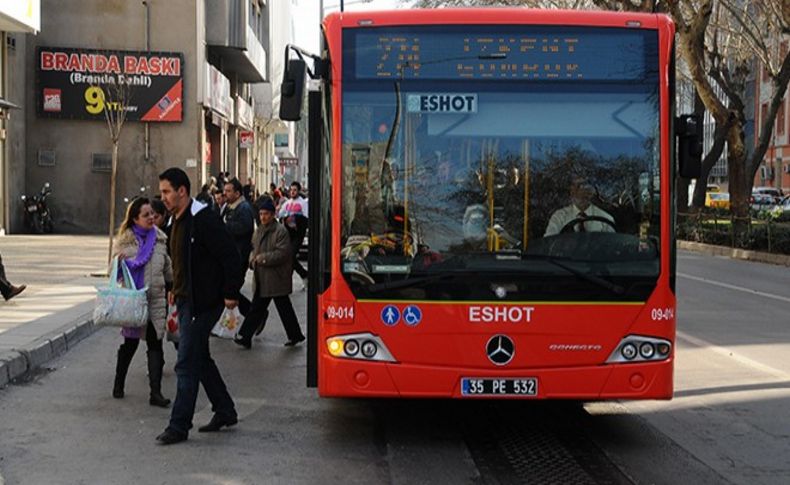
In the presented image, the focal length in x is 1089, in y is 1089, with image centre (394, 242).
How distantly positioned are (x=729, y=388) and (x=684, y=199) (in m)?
34.9

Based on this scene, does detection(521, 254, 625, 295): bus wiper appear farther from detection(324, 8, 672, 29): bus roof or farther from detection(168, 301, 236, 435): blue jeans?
detection(168, 301, 236, 435): blue jeans

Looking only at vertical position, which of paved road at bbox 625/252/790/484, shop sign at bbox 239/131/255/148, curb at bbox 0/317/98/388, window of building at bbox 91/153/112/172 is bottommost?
paved road at bbox 625/252/790/484

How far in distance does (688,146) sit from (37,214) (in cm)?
2837

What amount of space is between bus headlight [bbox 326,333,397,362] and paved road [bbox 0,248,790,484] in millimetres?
666

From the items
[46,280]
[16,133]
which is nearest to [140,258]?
[46,280]

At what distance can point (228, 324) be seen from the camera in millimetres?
11812

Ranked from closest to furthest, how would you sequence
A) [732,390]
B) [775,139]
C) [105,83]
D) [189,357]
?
[189,357], [732,390], [105,83], [775,139]

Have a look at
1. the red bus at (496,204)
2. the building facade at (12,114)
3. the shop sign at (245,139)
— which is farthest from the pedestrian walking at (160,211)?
the shop sign at (245,139)

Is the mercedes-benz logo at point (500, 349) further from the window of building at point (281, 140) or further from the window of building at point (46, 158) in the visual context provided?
the window of building at point (281, 140)

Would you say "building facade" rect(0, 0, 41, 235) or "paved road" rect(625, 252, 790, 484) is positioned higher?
"building facade" rect(0, 0, 41, 235)

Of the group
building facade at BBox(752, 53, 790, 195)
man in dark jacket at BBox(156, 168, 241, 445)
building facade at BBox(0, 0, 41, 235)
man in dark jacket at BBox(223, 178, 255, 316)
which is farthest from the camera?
building facade at BBox(752, 53, 790, 195)

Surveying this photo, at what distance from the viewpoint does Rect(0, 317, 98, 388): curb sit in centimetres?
991

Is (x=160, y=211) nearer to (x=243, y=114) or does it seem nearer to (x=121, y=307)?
(x=121, y=307)

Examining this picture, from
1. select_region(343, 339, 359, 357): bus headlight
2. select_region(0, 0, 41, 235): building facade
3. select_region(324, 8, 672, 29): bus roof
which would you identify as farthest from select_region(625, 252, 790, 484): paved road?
select_region(0, 0, 41, 235): building facade
